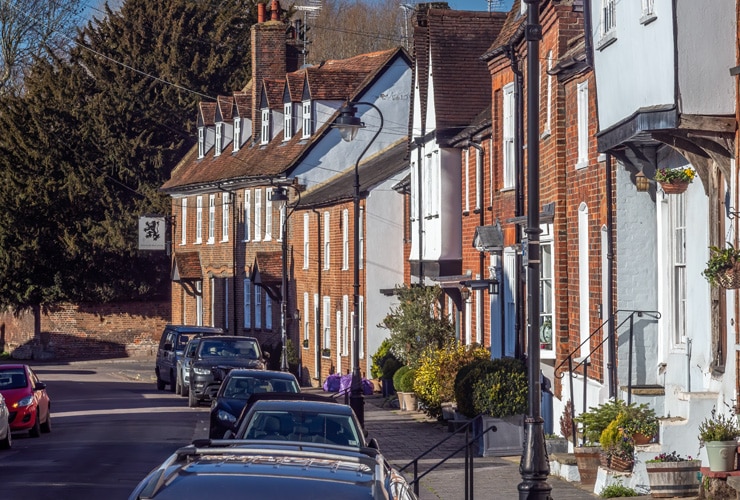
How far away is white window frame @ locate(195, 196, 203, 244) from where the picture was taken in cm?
6153

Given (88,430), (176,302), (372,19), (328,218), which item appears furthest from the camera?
(372,19)

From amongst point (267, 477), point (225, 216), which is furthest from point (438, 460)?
point (225, 216)

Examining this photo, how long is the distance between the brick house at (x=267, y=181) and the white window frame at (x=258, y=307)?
0.14 ft

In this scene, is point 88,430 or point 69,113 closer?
point 88,430

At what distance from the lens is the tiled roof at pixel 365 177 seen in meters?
41.5

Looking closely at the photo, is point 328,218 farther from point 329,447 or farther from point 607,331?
point 329,447

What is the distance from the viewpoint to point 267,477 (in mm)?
5816

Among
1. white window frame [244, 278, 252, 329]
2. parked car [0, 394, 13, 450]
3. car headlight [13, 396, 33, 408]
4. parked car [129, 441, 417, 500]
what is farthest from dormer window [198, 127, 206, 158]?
parked car [129, 441, 417, 500]

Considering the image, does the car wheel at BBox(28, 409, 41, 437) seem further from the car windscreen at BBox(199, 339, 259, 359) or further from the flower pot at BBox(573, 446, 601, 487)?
the flower pot at BBox(573, 446, 601, 487)

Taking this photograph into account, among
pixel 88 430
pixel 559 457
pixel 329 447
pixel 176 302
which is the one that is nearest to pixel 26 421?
pixel 88 430

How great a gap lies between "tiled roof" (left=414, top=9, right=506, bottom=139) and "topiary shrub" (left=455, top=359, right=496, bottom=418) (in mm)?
10552

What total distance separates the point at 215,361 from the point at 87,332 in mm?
31371

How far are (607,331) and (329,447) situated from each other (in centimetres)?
1124

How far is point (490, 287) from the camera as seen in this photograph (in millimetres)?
26656
